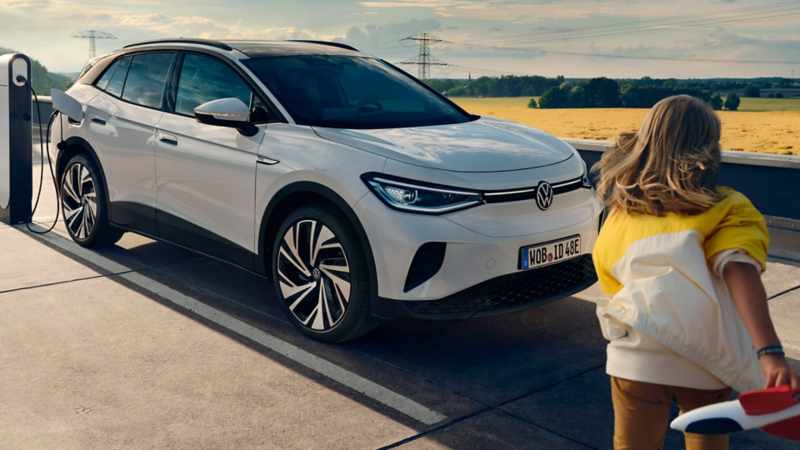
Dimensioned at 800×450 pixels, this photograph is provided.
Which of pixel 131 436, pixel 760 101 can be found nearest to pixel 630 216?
Answer: pixel 131 436

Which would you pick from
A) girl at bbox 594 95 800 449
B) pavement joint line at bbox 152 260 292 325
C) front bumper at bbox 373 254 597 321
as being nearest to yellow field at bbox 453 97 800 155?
pavement joint line at bbox 152 260 292 325

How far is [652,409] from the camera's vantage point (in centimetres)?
213

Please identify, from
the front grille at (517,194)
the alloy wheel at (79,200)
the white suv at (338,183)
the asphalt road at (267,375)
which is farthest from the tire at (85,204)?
the front grille at (517,194)

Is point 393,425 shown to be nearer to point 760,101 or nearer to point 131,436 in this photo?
point 131,436

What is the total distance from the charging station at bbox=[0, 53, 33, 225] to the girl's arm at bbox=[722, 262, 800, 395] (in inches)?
272

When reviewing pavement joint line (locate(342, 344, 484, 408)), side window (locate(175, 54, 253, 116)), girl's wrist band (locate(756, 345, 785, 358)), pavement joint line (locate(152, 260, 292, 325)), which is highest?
side window (locate(175, 54, 253, 116))

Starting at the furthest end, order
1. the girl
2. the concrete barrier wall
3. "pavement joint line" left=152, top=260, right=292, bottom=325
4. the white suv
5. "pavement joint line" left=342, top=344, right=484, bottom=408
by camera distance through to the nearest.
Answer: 1. the concrete barrier wall
2. "pavement joint line" left=152, top=260, right=292, bottom=325
3. the white suv
4. "pavement joint line" left=342, top=344, right=484, bottom=408
5. the girl

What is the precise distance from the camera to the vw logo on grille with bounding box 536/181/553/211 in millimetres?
3934

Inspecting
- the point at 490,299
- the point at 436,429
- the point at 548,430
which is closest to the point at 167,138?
the point at 490,299

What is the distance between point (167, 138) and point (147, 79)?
0.72m

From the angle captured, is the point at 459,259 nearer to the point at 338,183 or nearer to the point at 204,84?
the point at 338,183

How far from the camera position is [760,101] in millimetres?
19844

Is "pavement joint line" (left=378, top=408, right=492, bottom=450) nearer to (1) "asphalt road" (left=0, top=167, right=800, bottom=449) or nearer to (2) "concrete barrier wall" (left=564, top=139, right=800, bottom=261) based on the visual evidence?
(1) "asphalt road" (left=0, top=167, right=800, bottom=449)

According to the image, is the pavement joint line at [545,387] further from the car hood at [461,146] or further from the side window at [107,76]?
the side window at [107,76]
